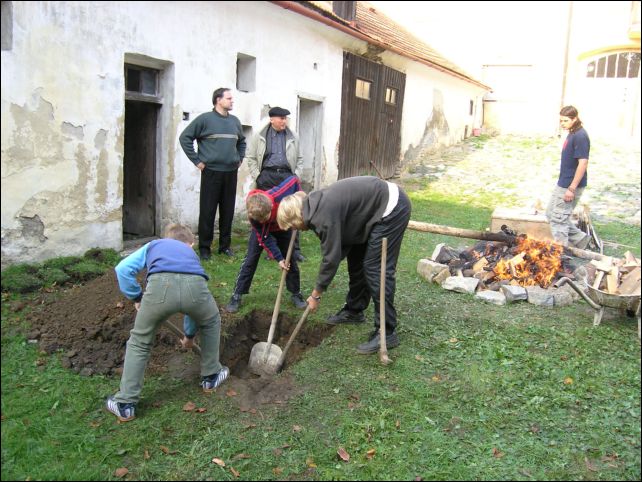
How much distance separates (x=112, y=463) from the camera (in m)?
3.20

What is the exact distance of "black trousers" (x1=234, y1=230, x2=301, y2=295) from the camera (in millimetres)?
5452

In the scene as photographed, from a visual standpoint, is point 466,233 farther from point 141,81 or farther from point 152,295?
point 152,295

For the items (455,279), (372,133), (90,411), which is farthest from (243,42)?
(372,133)

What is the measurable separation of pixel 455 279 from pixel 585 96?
61.1 feet

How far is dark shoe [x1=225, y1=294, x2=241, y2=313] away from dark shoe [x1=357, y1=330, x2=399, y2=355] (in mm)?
1399

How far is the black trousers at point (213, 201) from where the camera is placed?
21.5 feet

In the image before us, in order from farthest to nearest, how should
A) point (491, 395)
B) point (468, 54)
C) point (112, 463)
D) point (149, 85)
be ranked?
point (468, 54)
point (149, 85)
point (491, 395)
point (112, 463)

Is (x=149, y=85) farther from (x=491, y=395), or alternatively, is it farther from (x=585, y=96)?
(x=585, y=96)

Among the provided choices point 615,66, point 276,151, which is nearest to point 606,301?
point 276,151

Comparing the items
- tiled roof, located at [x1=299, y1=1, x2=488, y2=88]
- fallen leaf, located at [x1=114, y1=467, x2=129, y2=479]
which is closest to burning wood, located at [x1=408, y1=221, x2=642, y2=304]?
fallen leaf, located at [x1=114, y1=467, x2=129, y2=479]

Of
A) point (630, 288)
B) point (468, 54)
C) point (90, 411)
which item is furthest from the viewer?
point (468, 54)

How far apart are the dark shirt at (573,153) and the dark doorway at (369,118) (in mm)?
6207

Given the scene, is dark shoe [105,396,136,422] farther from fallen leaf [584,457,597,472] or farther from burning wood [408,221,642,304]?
burning wood [408,221,642,304]

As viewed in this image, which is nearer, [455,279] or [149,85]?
[149,85]
